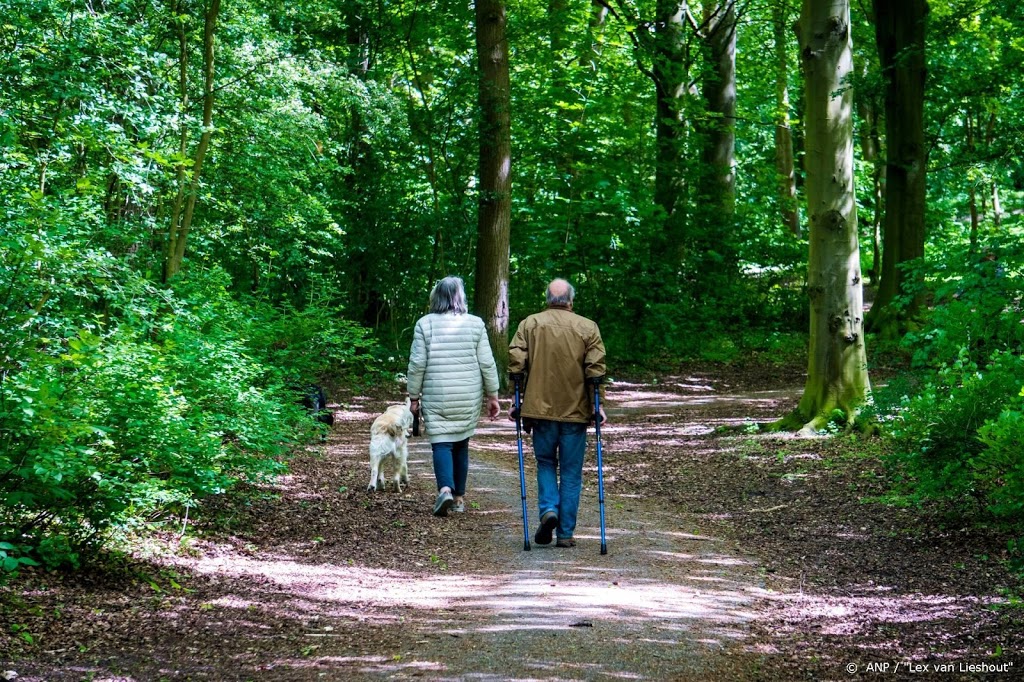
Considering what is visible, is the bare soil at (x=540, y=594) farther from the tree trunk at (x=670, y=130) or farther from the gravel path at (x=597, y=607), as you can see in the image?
the tree trunk at (x=670, y=130)

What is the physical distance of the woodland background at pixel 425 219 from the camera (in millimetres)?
6273

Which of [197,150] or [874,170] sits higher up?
[874,170]

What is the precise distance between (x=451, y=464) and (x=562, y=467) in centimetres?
138

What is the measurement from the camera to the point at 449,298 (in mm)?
8500

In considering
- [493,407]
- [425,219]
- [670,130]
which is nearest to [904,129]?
[670,130]

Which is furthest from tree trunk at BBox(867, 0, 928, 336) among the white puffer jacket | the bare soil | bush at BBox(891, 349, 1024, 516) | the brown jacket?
the brown jacket

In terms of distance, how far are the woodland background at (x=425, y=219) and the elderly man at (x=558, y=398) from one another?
2278 mm

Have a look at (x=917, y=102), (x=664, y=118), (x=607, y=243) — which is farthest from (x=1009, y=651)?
(x=664, y=118)

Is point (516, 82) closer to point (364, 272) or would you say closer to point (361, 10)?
point (361, 10)

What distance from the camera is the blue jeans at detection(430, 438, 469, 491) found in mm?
8422

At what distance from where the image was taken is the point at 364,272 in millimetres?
20672

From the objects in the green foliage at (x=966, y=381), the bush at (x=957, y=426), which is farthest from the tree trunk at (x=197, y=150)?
the bush at (x=957, y=426)

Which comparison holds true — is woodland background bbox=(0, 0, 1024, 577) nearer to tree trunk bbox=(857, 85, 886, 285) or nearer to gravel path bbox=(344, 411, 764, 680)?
tree trunk bbox=(857, 85, 886, 285)

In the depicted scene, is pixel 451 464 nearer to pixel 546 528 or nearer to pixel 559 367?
pixel 546 528
